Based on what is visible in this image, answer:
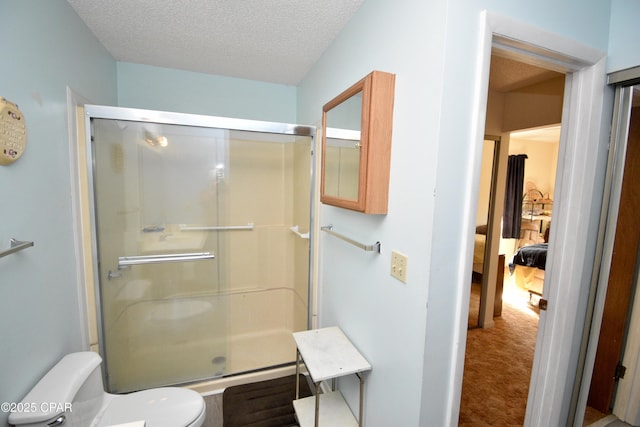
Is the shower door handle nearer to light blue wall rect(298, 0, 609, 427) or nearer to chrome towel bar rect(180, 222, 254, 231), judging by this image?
chrome towel bar rect(180, 222, 254, 231)

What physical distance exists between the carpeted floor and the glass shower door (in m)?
0.31

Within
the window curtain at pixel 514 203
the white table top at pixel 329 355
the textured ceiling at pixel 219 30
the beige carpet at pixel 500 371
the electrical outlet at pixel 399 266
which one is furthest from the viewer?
the window curtain at pixel 514 203

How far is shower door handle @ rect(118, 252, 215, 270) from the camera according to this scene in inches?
76.0

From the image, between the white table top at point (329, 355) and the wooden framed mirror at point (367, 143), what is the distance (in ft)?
2.62

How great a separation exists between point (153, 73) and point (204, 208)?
4.27 ft

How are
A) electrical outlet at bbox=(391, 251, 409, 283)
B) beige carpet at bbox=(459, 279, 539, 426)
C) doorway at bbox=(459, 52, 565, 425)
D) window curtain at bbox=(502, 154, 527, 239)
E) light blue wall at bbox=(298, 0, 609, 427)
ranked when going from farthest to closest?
window curtain at bbox=(502, 154, 527, 239)
doorway at bbox=(459, 52, 565, 425)
beige carpet at bbox=(459, 279, 539, 426)
electrical outlet at bbox=(391, 251, 409, 283)
light blue wall at bbox=(298, 0, 609, 427)

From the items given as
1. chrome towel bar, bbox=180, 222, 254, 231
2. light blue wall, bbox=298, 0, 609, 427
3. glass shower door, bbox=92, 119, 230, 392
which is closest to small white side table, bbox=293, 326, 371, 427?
light blue wall, bbox=298, 0, 609, 427

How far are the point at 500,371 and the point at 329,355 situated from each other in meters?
1.78

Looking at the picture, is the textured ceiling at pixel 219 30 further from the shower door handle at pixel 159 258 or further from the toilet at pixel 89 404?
the toilet at pixel 89 404

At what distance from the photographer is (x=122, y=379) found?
1.96 meters

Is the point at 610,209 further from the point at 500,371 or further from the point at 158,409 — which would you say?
the point at 158,409

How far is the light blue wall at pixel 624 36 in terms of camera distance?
1160 mm

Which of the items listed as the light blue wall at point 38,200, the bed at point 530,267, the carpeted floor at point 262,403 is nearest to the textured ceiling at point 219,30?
the light blue wall at point 38,200

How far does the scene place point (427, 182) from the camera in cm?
101
